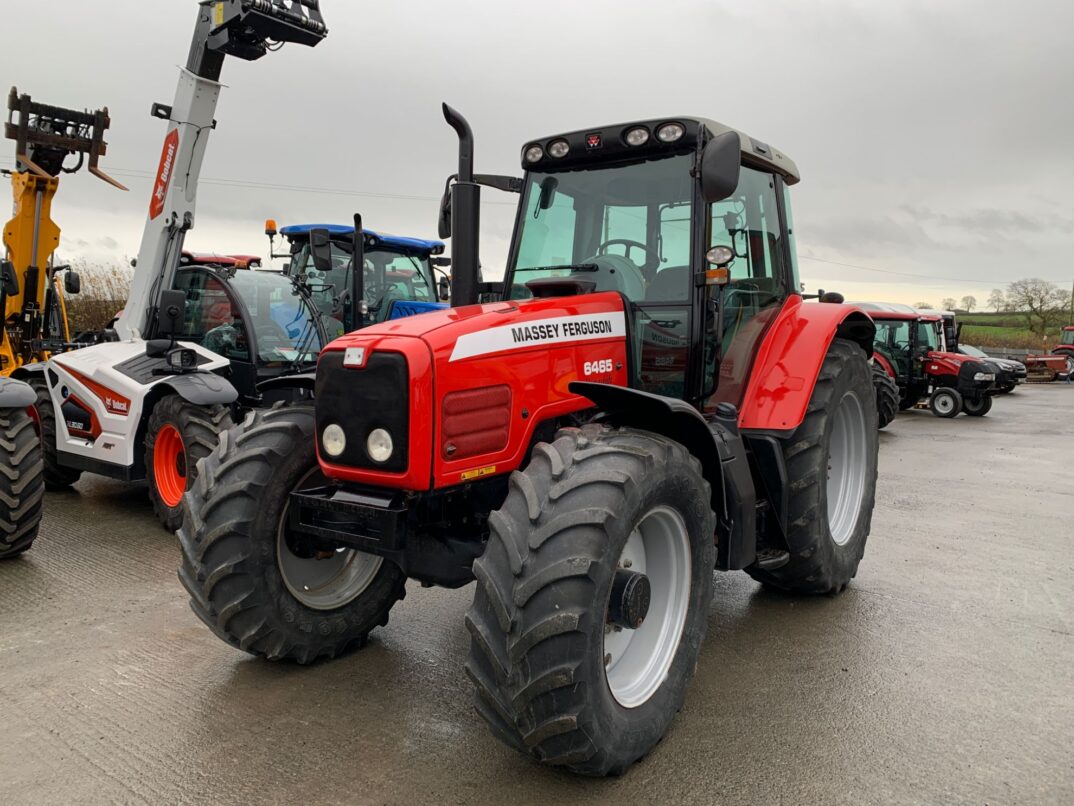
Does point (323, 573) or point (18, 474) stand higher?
point (18, 474)

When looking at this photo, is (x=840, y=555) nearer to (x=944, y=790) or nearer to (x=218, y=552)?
(x=944, y=790)

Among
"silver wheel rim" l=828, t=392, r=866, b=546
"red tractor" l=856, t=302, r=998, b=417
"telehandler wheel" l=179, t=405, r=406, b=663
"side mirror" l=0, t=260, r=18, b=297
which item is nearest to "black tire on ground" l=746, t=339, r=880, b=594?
"silver wheel rim" l=828, t=392, r=866, b=546

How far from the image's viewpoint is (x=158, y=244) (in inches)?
258

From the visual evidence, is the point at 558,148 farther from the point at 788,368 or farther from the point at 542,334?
the point at 788,368

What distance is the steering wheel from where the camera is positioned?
12.3 ft

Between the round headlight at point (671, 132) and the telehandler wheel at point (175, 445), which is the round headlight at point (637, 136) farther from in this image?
the telehandler wheel at point (175, 445)

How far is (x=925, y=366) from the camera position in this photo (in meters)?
15.3

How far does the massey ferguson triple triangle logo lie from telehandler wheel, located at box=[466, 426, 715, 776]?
5046 millimetres

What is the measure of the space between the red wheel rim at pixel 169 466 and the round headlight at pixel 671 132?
3956mm

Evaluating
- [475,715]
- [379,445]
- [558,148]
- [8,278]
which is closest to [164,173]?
[8,278]

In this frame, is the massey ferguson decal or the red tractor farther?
the red tractor

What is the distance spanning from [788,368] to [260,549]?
2589 millimetres

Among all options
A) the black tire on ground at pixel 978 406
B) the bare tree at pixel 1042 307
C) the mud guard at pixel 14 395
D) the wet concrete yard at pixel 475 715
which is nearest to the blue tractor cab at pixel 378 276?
the mud guard at pixel 14 395

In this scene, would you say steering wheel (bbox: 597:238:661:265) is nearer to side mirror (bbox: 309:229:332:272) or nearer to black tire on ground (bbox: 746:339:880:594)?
black tire on ground (bbox: 746:339:880:594)
